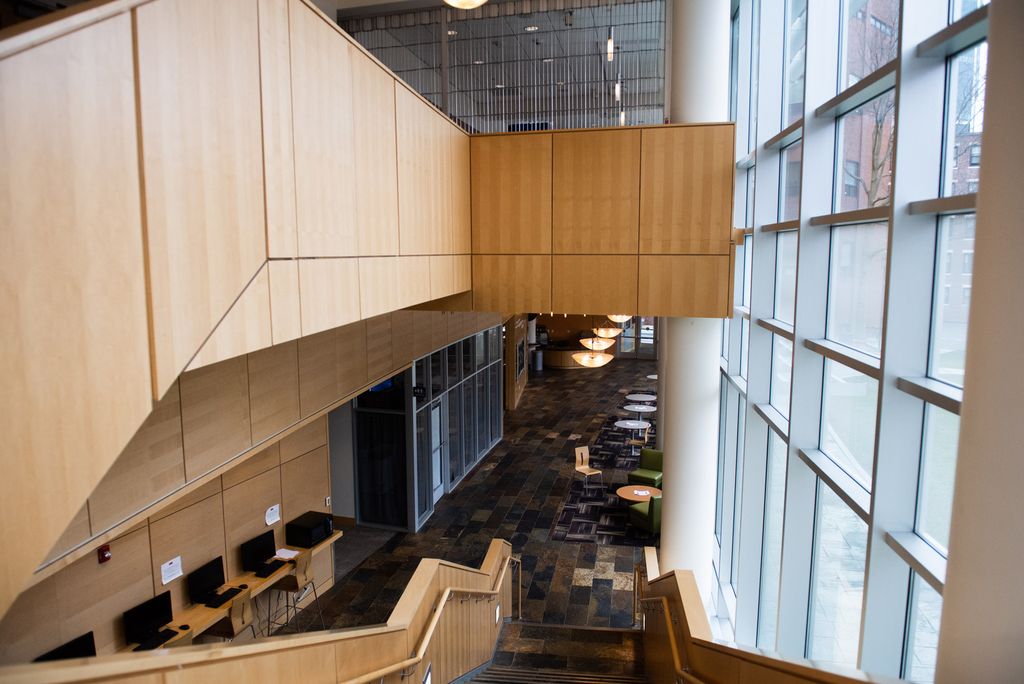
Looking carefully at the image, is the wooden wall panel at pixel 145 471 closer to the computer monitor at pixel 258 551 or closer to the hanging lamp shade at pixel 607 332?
the computer monitor at pixel 258 551

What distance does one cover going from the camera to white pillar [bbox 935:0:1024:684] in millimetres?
2510

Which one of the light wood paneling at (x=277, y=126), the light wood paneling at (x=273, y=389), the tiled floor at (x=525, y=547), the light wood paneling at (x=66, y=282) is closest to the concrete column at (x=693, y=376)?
the tiled floor at (x=525, y=547)

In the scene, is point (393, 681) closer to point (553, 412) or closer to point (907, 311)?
point (907, 311)

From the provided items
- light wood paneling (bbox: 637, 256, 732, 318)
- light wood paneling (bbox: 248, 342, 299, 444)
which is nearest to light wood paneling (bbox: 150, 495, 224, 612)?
light wood paneling (bbox: 248, 342, 299, 444)

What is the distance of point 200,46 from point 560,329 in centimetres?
2679

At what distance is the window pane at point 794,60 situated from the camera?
20.7 ft

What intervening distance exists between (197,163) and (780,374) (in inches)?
230

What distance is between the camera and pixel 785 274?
688 centimetres

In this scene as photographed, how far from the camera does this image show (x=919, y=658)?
13.5 feet

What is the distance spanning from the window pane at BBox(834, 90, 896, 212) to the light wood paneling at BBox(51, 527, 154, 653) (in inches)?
288

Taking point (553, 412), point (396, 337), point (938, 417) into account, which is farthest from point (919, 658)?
point (553, 412)

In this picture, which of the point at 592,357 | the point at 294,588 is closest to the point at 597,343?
the point at 592,357

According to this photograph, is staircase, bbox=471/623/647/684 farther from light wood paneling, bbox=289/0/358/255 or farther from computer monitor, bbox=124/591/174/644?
light wood paneling, bbox=289/0/358/255

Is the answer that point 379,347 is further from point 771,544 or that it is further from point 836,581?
point 836,581
